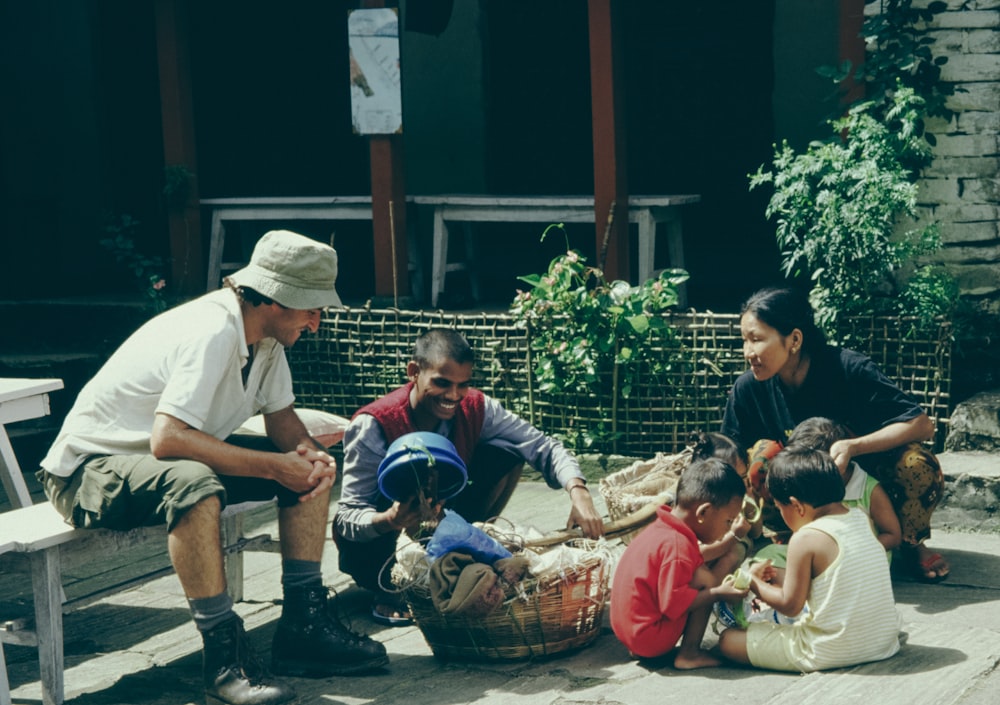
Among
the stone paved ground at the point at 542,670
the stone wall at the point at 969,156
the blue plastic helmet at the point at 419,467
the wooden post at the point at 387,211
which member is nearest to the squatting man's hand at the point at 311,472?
the blue plastic helmet at the point at 419,467

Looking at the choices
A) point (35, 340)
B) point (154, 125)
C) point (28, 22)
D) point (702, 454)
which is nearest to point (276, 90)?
point (154, 125)

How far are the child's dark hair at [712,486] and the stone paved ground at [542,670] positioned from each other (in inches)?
21.5

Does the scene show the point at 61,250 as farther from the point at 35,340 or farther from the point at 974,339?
the point at 974,339

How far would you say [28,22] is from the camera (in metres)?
9.38

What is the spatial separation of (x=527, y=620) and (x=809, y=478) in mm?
1008

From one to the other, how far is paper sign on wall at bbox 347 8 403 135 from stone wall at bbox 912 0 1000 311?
2749mm

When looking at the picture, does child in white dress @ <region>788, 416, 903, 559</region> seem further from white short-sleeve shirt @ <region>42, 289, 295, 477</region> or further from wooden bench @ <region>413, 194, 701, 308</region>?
wooden bench @ <region>413, 194, 701, 308</region>

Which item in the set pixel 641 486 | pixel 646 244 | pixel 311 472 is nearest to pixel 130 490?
pixel 311 472

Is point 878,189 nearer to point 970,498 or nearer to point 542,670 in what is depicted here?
point 970,498

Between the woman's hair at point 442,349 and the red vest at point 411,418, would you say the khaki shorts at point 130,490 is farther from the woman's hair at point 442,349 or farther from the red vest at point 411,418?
the woman's hair at point 442,349

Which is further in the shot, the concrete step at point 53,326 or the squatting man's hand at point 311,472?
the concrete step at point 53,326

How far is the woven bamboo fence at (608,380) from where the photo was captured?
6367mm

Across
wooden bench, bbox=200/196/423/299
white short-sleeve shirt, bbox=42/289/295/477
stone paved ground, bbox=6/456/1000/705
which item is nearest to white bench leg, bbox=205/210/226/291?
wooden bench, bbox=200/196/423/299

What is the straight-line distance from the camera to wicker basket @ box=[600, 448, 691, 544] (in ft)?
17.2
